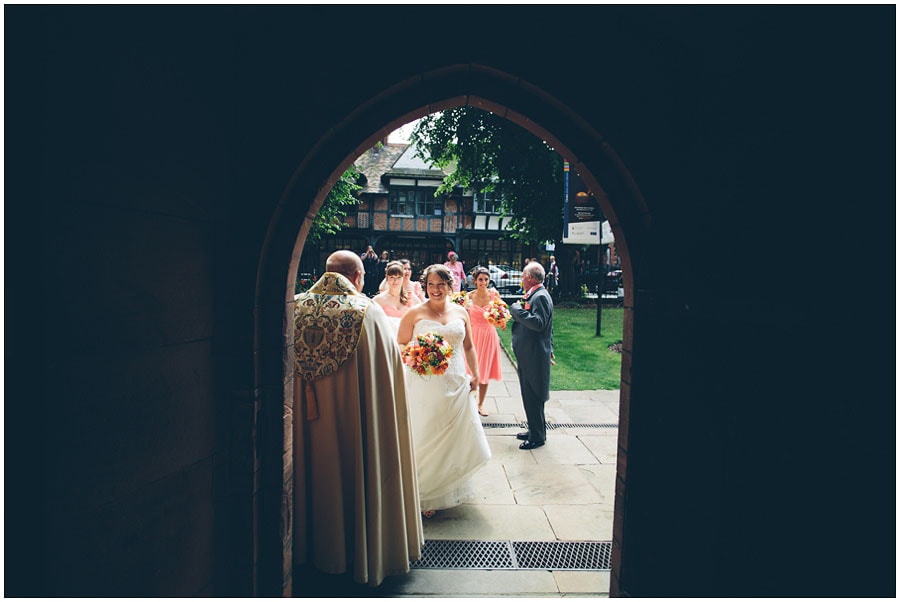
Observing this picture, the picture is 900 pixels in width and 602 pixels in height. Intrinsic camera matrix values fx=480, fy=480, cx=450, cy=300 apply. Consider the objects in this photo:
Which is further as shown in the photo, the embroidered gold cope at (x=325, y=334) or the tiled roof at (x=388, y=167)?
the tiled roof at (x=388, y=167)

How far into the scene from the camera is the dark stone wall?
135cm

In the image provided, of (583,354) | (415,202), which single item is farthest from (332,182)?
(415,202)

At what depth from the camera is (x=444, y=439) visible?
4.05 meters

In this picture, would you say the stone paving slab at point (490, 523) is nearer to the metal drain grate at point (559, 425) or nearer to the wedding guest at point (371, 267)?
the metal drain grate at point (559, 425)

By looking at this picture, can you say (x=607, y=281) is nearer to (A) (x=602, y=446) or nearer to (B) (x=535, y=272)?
(A) (x=602, y=446)

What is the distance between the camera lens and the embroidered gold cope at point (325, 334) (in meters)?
2.93

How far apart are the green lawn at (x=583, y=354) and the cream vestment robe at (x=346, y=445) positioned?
5.18 meters

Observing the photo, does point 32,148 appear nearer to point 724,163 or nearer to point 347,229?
point 724,163

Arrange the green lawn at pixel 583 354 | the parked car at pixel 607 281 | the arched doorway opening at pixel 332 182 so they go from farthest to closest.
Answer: the parked car at pixel 607 281 → the green lawn at pixel 583 354 → the arched doorway opening at pixel 332 182

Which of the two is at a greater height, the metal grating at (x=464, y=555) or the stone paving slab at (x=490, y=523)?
the metal grating at (x=464, y=555)

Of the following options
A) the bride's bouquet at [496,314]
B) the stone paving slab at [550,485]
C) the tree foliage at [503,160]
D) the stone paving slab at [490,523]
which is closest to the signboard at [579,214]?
the tree foliage at [503,160]

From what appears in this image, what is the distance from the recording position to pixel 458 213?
3147cm

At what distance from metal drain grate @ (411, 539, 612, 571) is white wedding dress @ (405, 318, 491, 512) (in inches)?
20.0

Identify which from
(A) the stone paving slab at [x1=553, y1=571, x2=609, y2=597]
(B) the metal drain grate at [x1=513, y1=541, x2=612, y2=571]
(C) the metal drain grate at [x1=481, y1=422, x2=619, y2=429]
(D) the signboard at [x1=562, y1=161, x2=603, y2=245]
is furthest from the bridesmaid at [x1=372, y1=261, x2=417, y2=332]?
(D) the signboard at [x1=562, y1=161, x2=603, y2=245]
